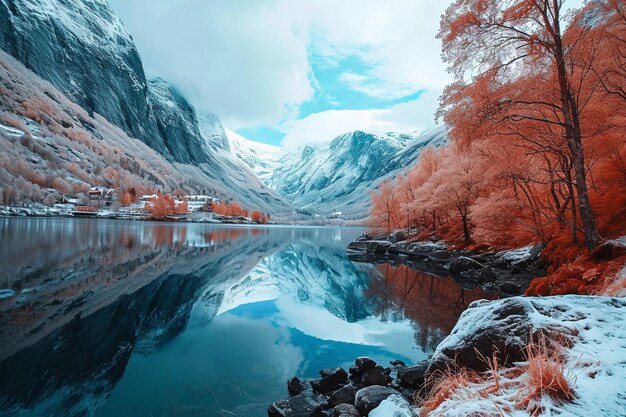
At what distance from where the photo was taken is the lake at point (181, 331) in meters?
9.99

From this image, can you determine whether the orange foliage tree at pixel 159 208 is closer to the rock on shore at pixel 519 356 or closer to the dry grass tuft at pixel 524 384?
the rock on shore at pixel 519 356

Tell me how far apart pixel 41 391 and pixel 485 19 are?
57.3 feet

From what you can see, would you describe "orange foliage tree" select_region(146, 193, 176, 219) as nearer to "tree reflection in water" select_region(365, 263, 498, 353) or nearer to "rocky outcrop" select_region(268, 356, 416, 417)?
"tree reflection in water" select_region(365, 263, 498, 353)

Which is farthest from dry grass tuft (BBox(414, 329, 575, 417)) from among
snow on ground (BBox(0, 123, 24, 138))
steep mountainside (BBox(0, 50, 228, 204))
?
snow on ground (BBox(0, 123, 24, 138))

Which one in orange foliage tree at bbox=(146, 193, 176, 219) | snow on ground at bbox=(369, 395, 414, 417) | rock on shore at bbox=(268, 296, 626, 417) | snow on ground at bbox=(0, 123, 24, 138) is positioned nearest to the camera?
rock on shore at bbox=(268, 296, 626, 417)

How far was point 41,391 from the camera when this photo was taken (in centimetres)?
973

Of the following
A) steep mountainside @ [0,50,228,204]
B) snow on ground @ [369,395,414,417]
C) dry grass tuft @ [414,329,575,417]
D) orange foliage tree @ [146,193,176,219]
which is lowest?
snow on ground @ [369,395,414,417]

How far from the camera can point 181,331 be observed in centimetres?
1636

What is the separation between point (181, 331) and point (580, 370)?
51.5 ft

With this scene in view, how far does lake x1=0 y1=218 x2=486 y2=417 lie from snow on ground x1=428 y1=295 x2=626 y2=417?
6.30 metres

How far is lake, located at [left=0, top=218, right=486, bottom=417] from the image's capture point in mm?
9992

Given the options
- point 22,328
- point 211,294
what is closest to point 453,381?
point 22,328

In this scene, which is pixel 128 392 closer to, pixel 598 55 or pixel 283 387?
pixel 283 387

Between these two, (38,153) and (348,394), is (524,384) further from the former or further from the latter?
(38,153)
